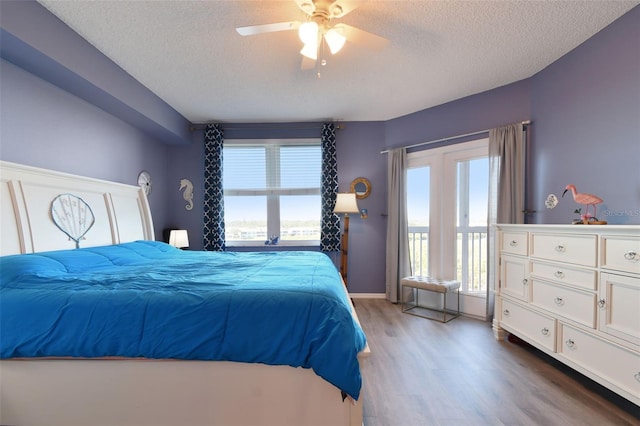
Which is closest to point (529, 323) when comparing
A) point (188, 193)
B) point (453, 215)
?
point (453, 215)

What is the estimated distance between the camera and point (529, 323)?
2246mm

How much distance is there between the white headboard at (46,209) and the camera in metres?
1.81

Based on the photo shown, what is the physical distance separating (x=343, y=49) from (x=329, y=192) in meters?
1.96

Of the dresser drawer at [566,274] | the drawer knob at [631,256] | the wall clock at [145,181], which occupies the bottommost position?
the dresser drawer at [566,274]

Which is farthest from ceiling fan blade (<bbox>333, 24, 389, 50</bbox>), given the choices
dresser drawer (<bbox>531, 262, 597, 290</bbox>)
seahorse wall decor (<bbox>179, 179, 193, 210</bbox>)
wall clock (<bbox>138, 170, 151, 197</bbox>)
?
seahorse wall decor (<bbox>179, 179, 193, 210</bbox>)

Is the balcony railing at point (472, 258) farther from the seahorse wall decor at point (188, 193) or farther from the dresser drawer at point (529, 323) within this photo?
the seahorse wall decor at point (188, 193)

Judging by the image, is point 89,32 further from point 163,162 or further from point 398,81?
point 398,81

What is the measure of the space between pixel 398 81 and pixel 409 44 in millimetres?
619

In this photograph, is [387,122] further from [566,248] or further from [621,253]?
[621,253]

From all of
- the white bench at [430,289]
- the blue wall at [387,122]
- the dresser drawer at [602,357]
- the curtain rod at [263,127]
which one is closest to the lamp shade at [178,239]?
the blue wall at [387,122]

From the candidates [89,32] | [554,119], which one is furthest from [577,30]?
[89,32]

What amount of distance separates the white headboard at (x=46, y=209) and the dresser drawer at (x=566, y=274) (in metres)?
3.77

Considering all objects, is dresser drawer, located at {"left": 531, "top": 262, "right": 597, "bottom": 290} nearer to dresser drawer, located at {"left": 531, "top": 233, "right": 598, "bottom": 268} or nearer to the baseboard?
dresser drawer, located at {"left": 531, "top": 233, "right": 598, "bottom": 268}

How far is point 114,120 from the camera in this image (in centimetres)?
299
